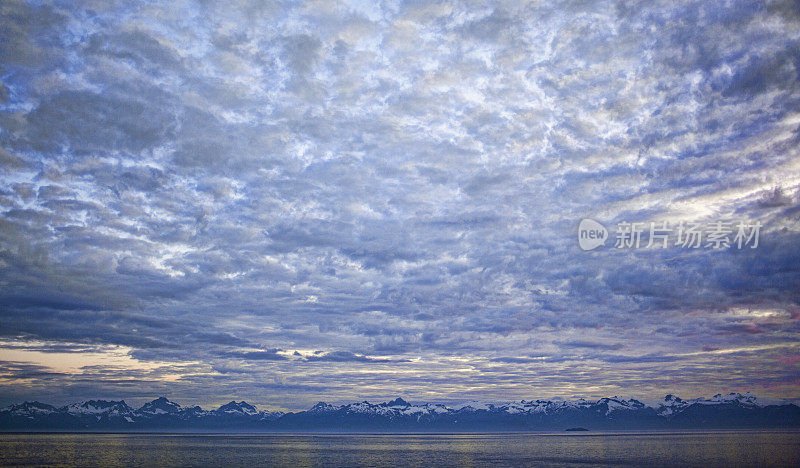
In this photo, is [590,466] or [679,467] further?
[590,466]

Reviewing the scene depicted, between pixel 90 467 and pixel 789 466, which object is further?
pixel 90 467

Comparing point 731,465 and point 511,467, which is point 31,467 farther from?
point 731,465

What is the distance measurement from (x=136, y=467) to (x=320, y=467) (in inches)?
1934

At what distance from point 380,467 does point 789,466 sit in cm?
10397

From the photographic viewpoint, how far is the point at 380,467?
12975cm

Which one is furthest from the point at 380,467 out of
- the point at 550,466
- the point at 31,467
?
the point at 31,467

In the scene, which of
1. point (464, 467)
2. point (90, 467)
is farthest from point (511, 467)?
point (90, 467)

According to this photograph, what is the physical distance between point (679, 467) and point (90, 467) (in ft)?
517

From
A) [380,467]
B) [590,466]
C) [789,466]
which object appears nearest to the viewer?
[789,466]

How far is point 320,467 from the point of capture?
132 metres

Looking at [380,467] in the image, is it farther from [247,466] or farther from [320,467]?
[247,466]

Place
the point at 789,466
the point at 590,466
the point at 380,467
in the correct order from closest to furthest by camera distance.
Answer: the point at 789,466, the point at 380,467, the point at 590,466

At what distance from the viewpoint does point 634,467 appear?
131m

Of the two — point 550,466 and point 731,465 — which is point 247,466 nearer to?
point 550,466
